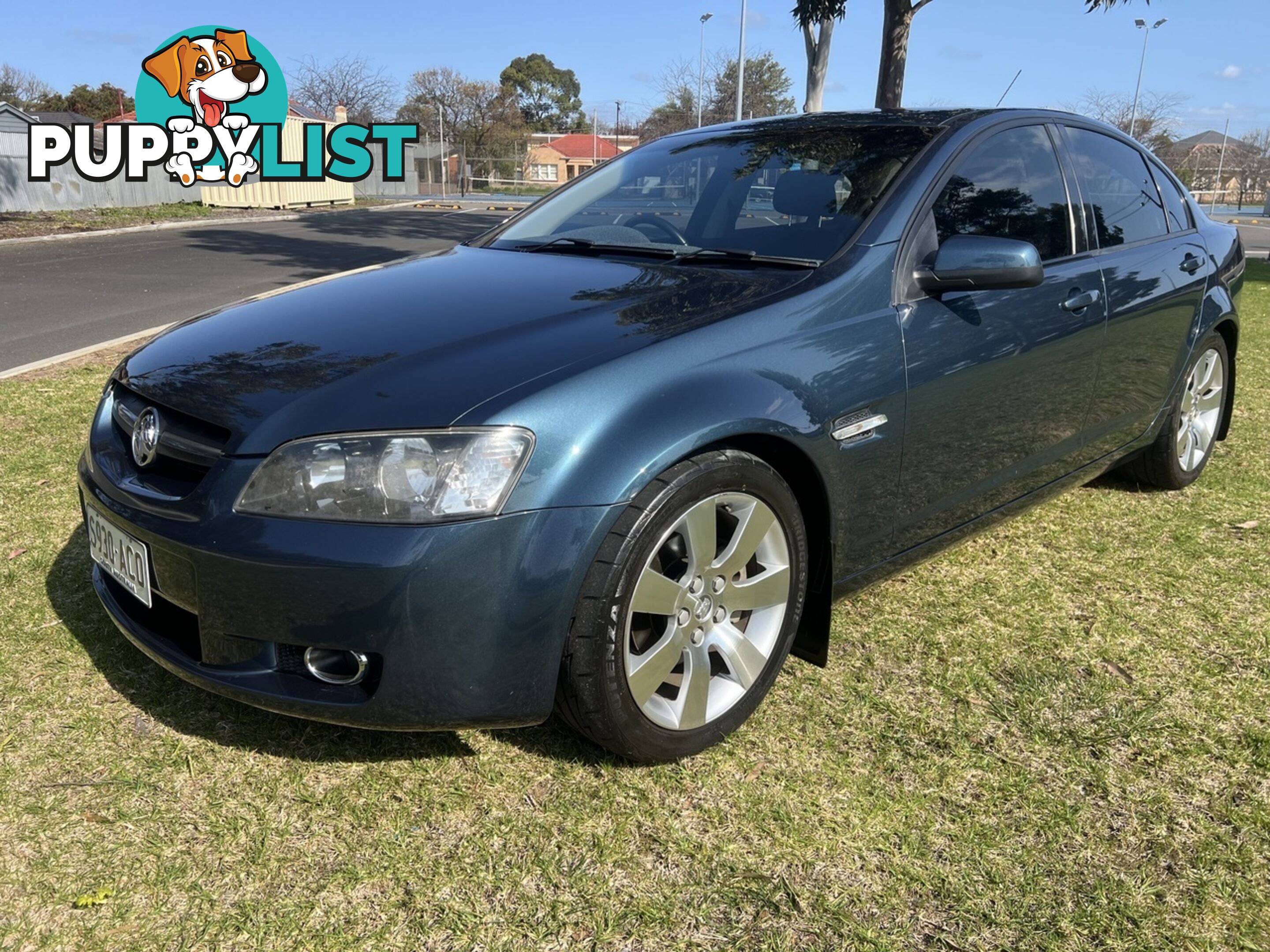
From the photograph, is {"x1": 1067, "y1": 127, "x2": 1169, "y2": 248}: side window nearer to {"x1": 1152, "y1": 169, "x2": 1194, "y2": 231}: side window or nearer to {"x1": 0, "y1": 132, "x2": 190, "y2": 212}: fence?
{"x1": 1152, "y1": 169, "x2": 1194, "y2": 231}: side window

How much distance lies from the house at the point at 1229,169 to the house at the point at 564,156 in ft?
86.5

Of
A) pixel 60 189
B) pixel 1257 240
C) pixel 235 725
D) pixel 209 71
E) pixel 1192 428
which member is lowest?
pixel 235 725

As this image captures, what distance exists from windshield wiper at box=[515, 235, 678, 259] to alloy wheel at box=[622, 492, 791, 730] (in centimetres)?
98

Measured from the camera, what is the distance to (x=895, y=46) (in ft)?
34.4

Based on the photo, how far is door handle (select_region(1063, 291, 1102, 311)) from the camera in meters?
3.19

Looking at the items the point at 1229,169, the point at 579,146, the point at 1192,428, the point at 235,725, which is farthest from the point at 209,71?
the point at 579,146

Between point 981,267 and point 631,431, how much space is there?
121 cm

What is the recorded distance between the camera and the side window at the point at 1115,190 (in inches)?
139

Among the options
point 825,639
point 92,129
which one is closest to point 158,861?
point 825,639

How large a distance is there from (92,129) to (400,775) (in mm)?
28965

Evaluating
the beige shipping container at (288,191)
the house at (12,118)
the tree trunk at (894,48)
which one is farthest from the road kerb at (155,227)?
the tree trunk at (894,48)

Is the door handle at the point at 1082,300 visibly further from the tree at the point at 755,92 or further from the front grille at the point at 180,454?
the tree at the point at 755,92

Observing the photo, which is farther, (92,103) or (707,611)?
(92,103)

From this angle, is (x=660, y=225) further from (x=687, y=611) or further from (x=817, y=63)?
(x=817, y=63)
